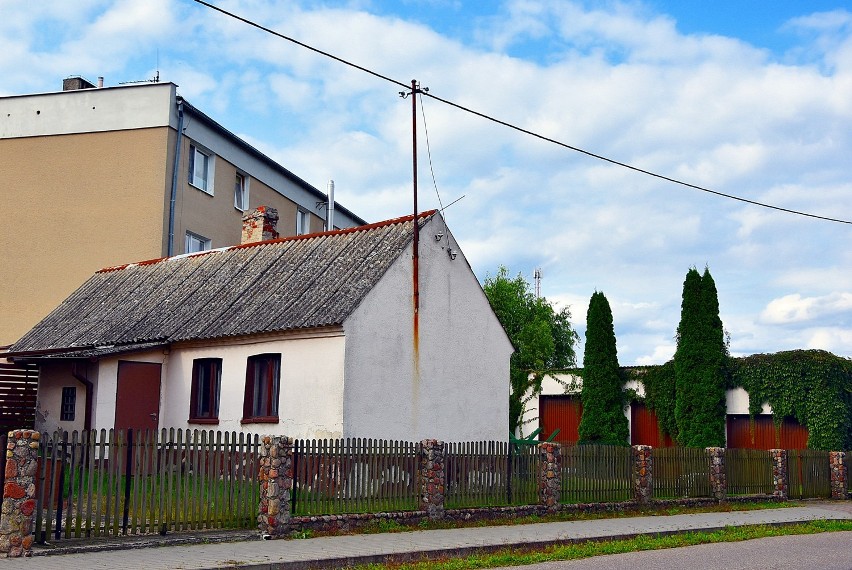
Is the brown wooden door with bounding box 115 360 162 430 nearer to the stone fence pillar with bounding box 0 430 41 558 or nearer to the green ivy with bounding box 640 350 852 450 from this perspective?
the stone fence pillar with bounding box 0 430 41 558

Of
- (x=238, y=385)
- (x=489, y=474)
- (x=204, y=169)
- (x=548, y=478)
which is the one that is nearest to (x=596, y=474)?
(x=548, y=478)

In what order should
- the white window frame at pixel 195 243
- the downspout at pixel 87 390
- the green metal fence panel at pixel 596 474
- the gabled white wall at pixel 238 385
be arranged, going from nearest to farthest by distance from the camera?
the green metal fence panel at pixel 596 474 < the gabled white wall at pixel 238 385 < the downspout at pixel 87 390 < the white window frame at pixel 195 243

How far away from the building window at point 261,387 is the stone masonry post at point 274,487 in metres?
5.84

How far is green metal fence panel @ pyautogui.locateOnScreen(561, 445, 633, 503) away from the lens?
1747cm

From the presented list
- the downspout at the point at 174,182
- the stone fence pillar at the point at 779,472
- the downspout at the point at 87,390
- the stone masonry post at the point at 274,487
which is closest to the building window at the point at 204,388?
the downspout at the point at 87,390

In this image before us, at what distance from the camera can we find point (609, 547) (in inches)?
531

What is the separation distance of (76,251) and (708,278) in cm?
2005

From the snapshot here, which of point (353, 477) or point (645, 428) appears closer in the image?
point (353, 477)

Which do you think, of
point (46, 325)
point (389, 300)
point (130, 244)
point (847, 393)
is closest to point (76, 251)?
point (130, 244)

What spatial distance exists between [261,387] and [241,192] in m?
15.0

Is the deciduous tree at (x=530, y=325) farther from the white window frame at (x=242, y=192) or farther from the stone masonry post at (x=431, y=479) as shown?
the stone masonry post at (x=431, y=479)

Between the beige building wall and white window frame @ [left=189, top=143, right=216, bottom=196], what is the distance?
1.52 meters

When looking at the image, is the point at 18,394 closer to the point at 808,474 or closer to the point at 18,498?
the point at 18,498

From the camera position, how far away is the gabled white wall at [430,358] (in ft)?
59.8
